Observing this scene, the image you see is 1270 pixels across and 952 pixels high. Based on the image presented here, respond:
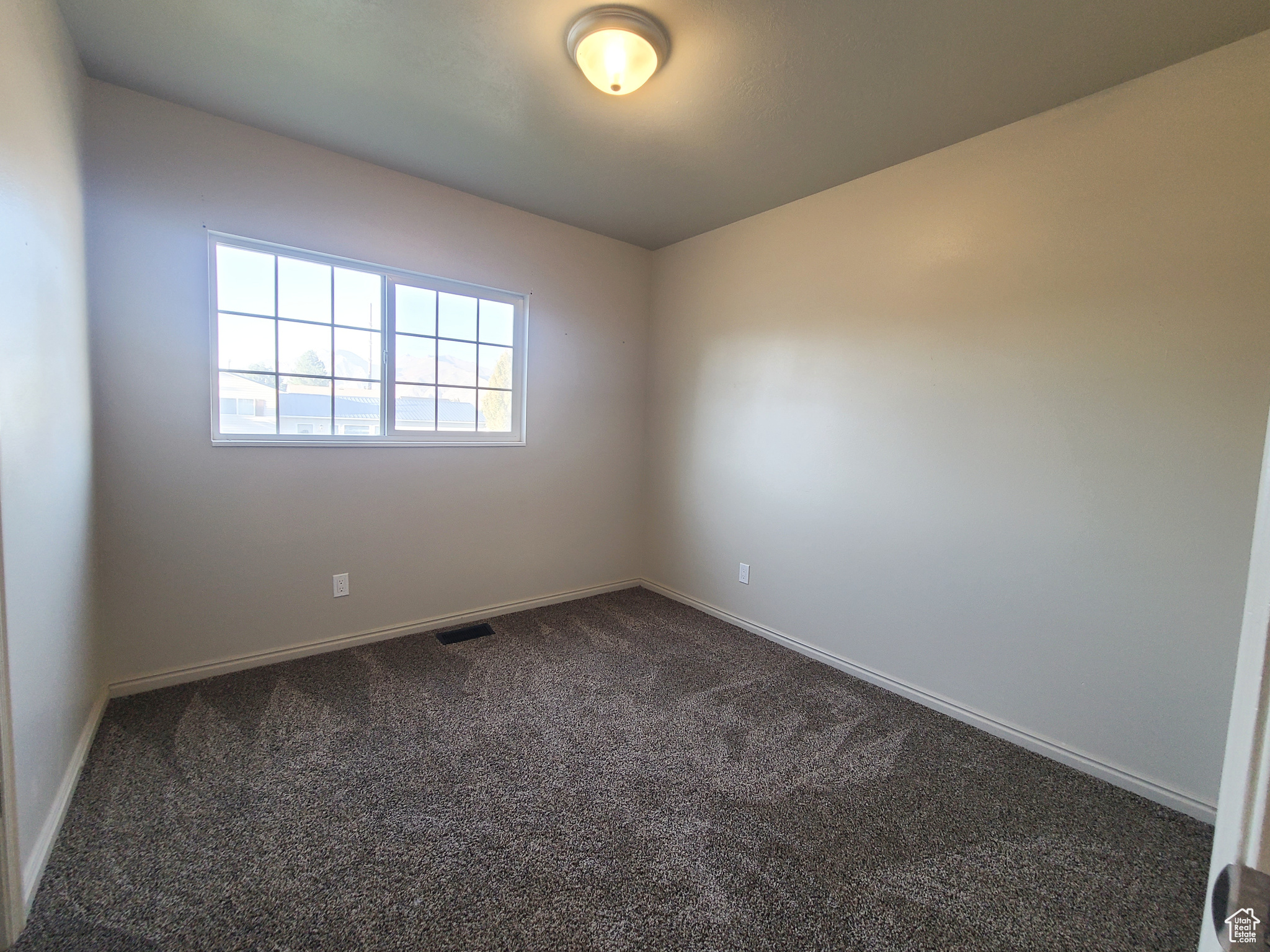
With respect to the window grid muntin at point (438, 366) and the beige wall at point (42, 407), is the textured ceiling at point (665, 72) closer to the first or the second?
the beige wall at point (42, 407)

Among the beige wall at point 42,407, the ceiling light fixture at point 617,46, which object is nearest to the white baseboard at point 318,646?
the beige wall at point 42,407

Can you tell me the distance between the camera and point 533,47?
5.86 ft

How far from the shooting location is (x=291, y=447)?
8.37ft

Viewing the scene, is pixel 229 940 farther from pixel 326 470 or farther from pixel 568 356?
pixel 568 356

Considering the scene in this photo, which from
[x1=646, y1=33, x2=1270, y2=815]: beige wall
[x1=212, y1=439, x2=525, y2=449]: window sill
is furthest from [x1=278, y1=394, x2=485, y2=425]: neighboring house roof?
[x1=646, y1=33, x2=1270, y2=815]: beige wall

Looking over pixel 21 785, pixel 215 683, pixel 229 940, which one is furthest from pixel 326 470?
pixel 229 940

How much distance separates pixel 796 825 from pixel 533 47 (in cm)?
277

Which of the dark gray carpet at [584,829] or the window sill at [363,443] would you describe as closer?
the dark gray carpet at [584,829]

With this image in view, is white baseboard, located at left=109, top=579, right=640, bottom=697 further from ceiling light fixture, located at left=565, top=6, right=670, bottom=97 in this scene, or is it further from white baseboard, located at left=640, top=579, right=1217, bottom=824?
ceiling light fixture, located at left=565, top=6, right=670, bottom=97

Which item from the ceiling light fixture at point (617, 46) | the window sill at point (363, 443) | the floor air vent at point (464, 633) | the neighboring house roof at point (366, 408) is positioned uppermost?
the ceiling light fixture at point (617, 46)

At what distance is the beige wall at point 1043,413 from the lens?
171 cm

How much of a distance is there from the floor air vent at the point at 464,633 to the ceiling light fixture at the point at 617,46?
8.95 ft

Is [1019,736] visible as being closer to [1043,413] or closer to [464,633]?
[1043,413]

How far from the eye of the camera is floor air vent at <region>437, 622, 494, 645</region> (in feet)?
9.65
